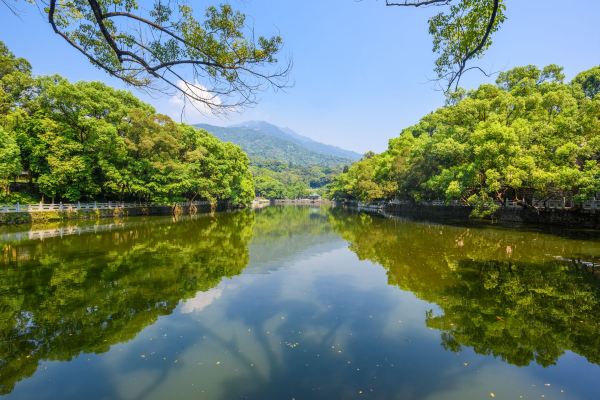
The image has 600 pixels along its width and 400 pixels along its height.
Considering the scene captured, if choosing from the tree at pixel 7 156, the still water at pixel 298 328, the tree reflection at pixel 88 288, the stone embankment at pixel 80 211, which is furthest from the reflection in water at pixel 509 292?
the stone embankment at pixel 80 211

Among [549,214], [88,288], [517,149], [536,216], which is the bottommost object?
[88,288]

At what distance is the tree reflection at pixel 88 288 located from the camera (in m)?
6.48

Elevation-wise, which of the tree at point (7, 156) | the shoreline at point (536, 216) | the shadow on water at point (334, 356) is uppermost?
the tree at point (7, 156)

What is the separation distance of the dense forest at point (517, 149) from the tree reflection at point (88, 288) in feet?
67.4

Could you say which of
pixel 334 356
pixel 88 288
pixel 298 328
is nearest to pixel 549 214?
pixel 298 328

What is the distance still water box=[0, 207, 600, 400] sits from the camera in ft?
17.0

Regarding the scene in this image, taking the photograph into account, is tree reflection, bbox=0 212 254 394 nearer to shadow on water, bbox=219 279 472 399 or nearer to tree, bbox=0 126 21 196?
shadow on water, bbox=219 279 472 399

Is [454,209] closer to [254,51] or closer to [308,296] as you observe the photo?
[308,296]

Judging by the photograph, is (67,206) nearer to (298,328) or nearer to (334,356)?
(298,328)

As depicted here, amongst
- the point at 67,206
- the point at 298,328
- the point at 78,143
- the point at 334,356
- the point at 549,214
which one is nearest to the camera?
the point at 334,356

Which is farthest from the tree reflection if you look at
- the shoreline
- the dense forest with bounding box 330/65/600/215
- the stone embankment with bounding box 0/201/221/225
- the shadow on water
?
the shoreline

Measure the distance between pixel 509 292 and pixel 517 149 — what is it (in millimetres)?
19888

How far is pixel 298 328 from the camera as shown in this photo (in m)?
7.41

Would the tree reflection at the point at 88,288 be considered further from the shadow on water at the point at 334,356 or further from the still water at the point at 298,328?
the shadow on water at the point at 334,356
